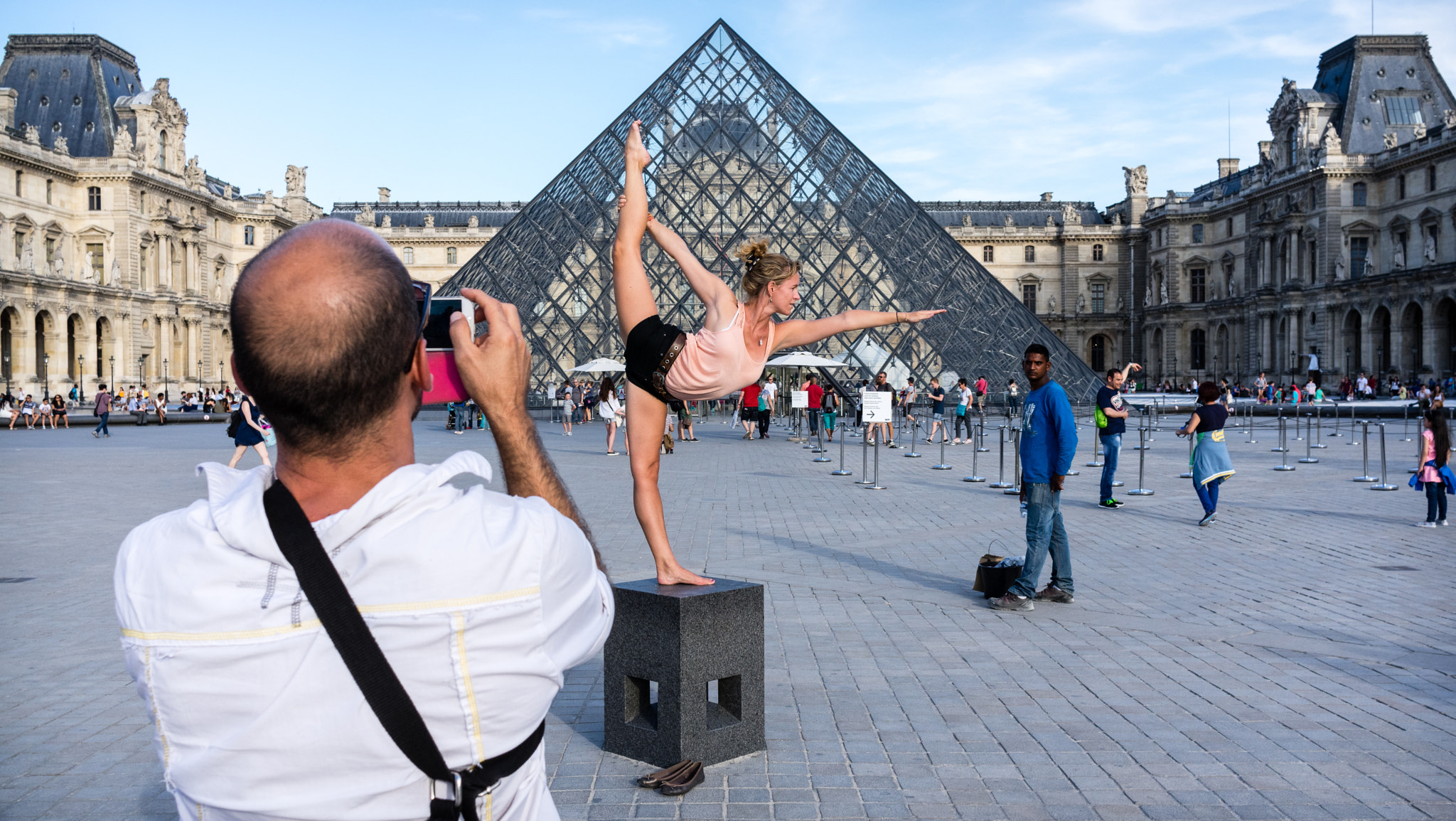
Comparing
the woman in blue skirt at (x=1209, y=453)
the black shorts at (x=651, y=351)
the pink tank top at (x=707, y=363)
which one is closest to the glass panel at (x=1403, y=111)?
the woman in blue skirt at (x=1209, y=453)

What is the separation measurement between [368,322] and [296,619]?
323 mm

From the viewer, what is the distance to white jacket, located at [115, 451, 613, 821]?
112 cm

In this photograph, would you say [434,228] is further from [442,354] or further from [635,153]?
[442,354]

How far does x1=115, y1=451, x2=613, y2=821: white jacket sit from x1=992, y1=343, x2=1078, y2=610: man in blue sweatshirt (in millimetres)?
4812

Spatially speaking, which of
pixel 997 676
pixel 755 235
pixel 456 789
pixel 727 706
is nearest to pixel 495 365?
pixel 456 789

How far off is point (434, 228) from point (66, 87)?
21.7 metres

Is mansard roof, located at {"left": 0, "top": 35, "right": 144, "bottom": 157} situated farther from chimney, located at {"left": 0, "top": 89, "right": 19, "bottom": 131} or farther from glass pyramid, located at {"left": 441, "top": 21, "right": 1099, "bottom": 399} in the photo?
glass pyramid, located at {"left": 441, "top": 21, "right": 1099, "bottom": 399}

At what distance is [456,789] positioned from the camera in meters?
1.19

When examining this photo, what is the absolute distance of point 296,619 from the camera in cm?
111

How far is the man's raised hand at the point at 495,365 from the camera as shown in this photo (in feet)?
4.67

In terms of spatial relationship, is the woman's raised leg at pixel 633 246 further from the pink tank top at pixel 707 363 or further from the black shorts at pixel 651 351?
the pink tank top at pixel 707 363

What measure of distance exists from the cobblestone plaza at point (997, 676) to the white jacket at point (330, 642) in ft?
6.38

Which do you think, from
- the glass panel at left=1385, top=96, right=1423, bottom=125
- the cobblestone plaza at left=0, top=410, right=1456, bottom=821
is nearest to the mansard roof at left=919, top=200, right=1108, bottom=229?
the glass panel at left=1385, top=96, right=1423, bottom=125

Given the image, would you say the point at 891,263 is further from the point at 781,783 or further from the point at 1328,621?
the point at 781,783
